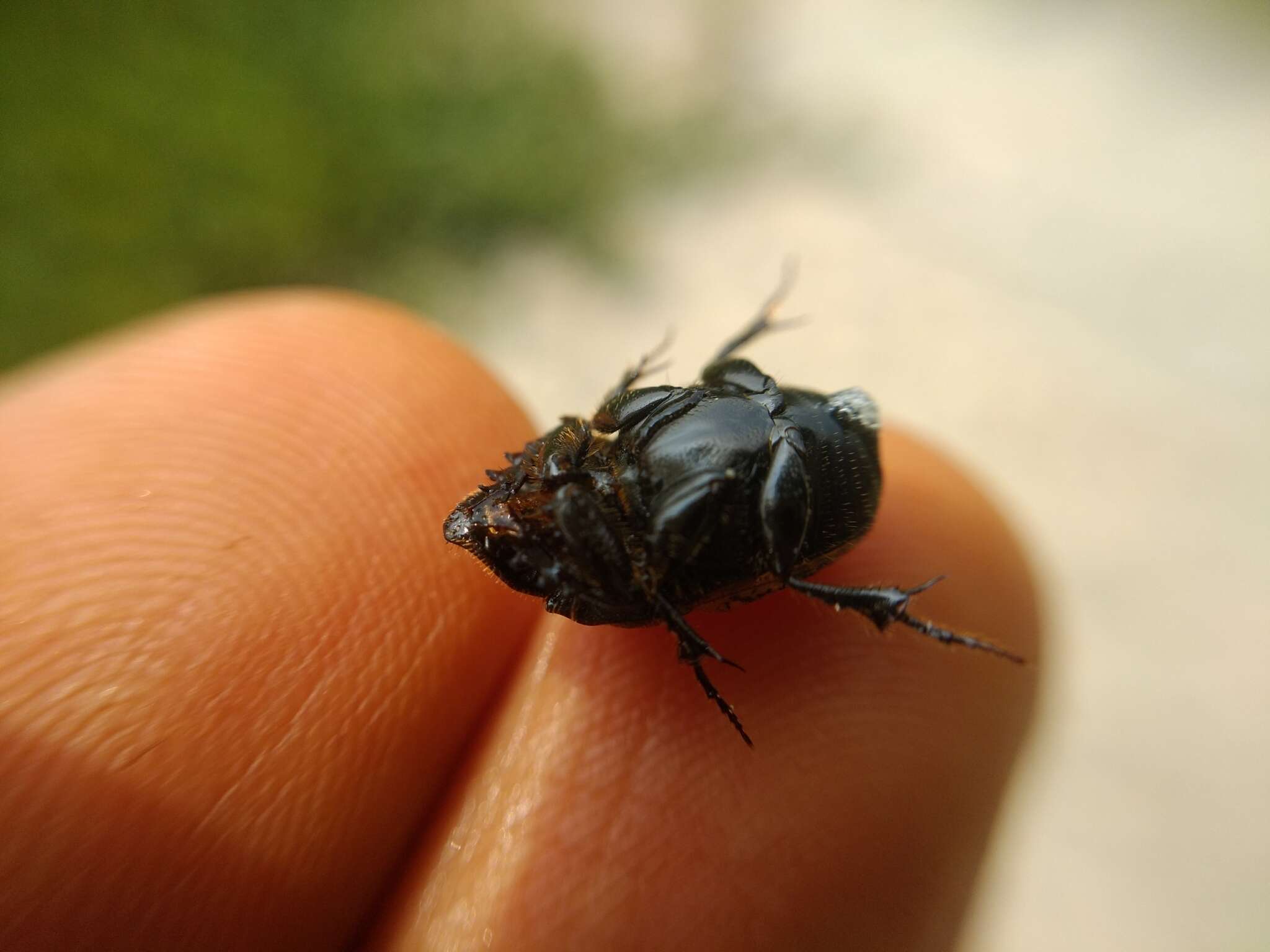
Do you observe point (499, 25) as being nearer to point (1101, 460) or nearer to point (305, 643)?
point (1101, 460)

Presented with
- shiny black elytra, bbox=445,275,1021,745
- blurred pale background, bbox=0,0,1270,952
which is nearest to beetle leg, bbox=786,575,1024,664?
shiny black elytra, bbox=445,275,1021,745

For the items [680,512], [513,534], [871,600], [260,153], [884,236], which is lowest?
[884,236]

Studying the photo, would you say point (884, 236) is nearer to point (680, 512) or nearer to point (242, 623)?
point (680, 512)

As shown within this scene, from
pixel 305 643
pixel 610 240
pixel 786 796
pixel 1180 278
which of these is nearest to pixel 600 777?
pixel 786 796

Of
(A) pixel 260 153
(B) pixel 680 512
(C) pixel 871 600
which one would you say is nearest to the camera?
(B) pixel 680 512

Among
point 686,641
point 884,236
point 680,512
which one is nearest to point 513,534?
point 680,512
